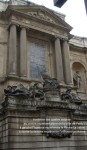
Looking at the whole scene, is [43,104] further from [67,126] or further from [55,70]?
[55,70]

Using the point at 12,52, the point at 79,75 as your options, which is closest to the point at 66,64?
the point at 79,75

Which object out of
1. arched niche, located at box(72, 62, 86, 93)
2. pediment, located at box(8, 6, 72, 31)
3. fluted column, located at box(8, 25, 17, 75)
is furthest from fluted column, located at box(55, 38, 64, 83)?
arched niche, located at box(72, 62, 86, 93)

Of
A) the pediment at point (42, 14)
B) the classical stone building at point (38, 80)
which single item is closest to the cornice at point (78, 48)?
the classical stone building at point (38, 80)

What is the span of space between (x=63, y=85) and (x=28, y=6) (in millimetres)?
8699

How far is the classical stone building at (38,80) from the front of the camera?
11.1m

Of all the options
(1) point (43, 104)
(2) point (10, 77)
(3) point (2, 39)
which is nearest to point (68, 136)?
(1) point (43, 104)

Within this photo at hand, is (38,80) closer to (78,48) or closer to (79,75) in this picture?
(79,75)

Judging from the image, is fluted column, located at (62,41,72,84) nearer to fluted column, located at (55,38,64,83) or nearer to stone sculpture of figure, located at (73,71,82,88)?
fluted column, located at (55,38,64,83)

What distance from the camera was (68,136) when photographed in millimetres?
11789

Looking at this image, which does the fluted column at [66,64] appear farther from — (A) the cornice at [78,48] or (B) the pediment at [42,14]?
(A) the cornice at [78,48]

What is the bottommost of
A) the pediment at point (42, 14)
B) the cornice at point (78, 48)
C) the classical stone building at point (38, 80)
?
the classical stone building at point (38, 80)

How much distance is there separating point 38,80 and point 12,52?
343cm

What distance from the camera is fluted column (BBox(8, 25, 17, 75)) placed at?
1717 cm

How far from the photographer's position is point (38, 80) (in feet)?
61.5
